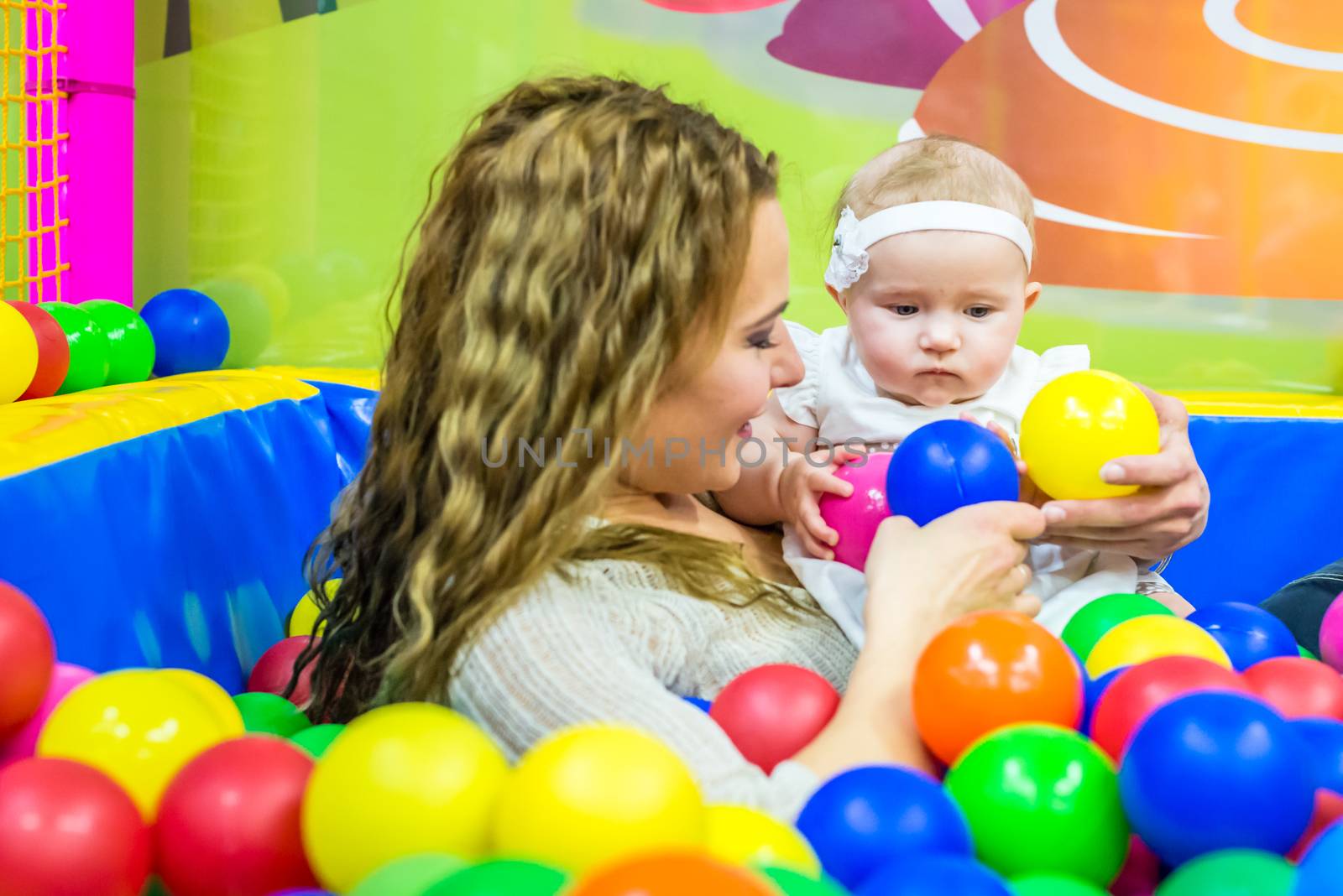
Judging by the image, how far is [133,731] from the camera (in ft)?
2.99

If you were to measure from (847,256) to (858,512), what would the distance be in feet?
1.23

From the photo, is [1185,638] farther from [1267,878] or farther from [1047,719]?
[1267,878]

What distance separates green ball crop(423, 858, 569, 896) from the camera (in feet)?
1.99

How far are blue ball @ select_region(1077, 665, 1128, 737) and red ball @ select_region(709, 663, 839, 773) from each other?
0.67 ft

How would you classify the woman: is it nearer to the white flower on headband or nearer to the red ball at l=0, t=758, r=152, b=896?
the red ball at l=0, t=758, r=152, b=896

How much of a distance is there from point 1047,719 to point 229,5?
2151mm

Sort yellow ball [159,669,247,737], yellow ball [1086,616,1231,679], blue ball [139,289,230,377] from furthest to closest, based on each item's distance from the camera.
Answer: blue ball [139,289,230,377], yellow ball [1086,616,1231,679], yellow ball [159,669,247,737]

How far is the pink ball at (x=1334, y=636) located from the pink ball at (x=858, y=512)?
1.72ft

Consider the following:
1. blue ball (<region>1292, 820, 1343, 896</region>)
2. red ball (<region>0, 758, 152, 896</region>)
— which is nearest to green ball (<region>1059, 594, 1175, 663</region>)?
blue ball (<region>1292, 820, 1343, 896</region>)

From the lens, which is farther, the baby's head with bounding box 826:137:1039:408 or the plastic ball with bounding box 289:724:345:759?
the baby's head with bounding box 826:137:1039:408

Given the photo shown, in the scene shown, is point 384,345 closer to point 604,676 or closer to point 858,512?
point 858,512

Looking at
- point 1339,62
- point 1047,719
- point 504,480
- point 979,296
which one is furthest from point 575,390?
point 1339,62

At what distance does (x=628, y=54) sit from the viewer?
244cm

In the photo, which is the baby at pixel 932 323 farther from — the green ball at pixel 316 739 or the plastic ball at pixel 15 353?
the plastic ball at pixel 15 353
